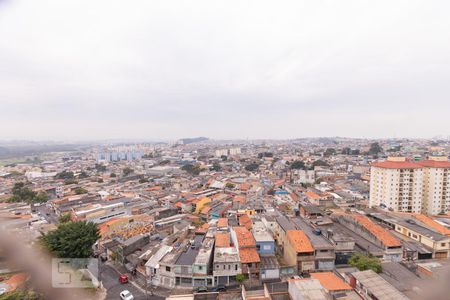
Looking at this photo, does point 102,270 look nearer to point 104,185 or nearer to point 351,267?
point 351,267

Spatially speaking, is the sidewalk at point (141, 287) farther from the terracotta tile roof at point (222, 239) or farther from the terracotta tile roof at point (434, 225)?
the terracotta tile roof at point (434, 225)

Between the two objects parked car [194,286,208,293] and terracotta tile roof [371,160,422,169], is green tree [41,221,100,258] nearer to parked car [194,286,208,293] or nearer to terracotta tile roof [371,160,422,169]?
parked car [194,286,208,293]

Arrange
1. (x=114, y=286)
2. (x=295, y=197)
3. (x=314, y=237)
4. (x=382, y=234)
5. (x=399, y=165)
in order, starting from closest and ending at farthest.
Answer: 1. (x=114, y=286)
2. (x=314, y=237)
3. (x=382, y=234)
4. (x=399, y=165)
5. (x=295, y=197)

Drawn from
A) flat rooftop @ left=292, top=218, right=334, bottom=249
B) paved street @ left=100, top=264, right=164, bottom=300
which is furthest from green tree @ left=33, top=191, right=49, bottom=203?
flat rooftop @ left=292, top=218, right=334, bottom=249

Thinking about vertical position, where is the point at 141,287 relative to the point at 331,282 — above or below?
below

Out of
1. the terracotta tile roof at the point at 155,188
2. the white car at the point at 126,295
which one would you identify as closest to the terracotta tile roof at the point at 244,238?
the white car at the point at 126,295

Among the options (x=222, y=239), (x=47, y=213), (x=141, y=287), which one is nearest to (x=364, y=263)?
(x=222, y=239)

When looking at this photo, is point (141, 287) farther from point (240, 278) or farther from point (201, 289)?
point (240, 278)
